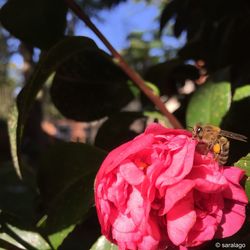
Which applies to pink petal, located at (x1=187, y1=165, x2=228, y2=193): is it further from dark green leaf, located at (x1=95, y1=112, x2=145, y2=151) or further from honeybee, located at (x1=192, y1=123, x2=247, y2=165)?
dark green leaf, located at (x1=95, y1=112, x2=145, y2=151)

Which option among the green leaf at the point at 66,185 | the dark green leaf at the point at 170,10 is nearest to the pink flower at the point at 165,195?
the green leaf at the point at 66,185

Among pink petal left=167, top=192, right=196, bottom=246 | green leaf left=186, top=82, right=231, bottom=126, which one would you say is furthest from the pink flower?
green leaf left=186, top=82, right=231, bottom=126

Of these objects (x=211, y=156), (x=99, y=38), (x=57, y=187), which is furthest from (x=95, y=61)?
(x=211, y=156)

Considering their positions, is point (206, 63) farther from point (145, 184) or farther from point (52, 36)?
point (145, 184)

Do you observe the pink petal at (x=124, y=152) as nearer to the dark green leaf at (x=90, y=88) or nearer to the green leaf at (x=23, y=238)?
the green leaf at (x=23, y=238)

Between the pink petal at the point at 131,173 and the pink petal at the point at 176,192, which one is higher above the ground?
the pink petal at the point at 131,173

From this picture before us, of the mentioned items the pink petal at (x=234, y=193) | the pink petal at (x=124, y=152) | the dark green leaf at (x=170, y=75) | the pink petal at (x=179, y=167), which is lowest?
the dark green leaf at (x=170, y=75)
